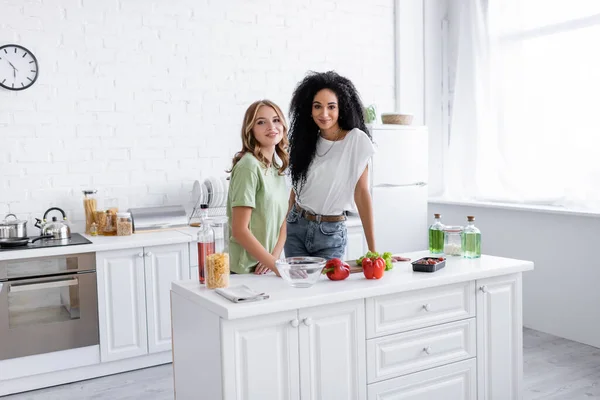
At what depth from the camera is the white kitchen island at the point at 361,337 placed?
204cm

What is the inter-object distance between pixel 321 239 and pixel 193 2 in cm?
266

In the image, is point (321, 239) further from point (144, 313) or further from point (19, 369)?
point (19, 369)

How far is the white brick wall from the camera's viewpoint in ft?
13.1

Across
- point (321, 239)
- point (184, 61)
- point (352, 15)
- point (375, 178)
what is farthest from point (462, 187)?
point (321, 239)

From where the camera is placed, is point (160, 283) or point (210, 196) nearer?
point (160, 283)

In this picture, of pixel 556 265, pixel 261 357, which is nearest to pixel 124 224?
pixel 261 357

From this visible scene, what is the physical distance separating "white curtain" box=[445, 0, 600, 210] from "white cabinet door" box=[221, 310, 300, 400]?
10.1 feet

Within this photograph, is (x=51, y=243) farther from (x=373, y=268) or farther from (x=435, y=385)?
(x=435, y=385)

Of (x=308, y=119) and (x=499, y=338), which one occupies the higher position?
(x=308, y=119)

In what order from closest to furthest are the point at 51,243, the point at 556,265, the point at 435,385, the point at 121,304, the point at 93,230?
1. the point at 435,385
2. the point at 51,243
3. the point at 121,304
4. the point at 93,230
5. the point at 556,265

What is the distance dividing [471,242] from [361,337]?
83 cm

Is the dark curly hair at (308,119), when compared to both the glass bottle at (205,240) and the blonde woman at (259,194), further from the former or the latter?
the glass bottle at (205,240)

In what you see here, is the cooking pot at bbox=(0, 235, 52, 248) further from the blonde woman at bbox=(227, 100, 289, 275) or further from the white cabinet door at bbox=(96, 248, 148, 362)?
the blonde woman at bbox=(227, 100, 289, 275)

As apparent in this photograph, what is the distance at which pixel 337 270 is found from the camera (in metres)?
2.34
